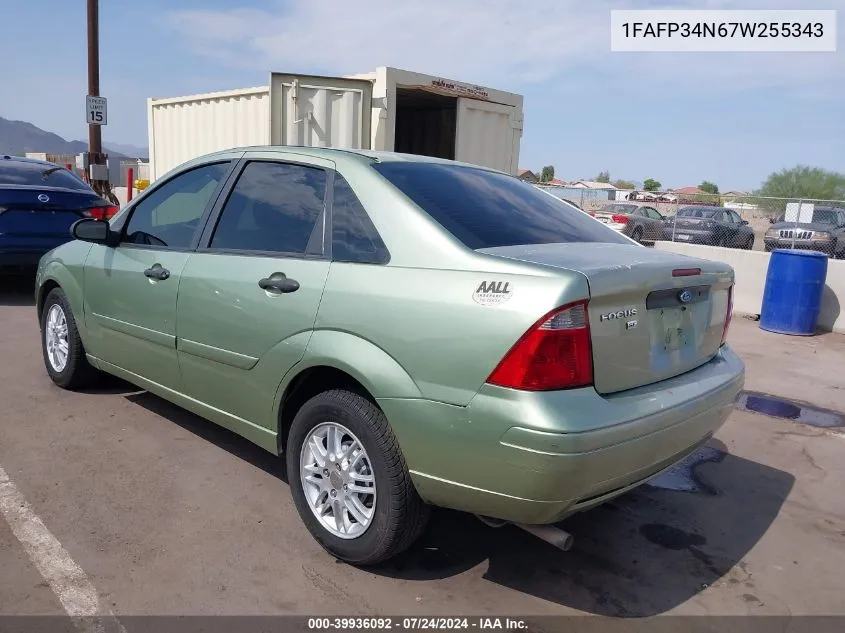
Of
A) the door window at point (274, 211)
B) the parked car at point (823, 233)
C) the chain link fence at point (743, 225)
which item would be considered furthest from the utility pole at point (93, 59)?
the parked car at point (823, 233)

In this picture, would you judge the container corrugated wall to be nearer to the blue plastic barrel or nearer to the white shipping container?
the white shipping container

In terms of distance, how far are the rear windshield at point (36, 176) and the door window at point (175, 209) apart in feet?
15.0

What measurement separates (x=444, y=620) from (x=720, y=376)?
1.54 meters

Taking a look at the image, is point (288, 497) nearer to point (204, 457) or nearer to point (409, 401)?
point (204, 457)

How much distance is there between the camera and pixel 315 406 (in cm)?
286

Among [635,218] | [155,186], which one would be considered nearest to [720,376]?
[155,186]

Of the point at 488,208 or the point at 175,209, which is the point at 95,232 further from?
the point at 488,208

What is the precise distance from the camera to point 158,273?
146 inches

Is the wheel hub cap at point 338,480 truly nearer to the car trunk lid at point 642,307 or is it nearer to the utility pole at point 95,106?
the car trunk lid at point 642,307

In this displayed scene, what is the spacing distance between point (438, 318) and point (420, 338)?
0.10 meters

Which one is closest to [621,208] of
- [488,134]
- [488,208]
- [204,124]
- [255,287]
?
[488,134]

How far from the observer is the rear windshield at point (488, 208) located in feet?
9.23

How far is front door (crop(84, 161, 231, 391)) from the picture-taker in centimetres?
365

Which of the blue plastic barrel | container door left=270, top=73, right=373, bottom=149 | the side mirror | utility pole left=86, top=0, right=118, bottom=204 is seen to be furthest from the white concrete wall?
utility pole left=86, top=0, right=118, bottom=204
